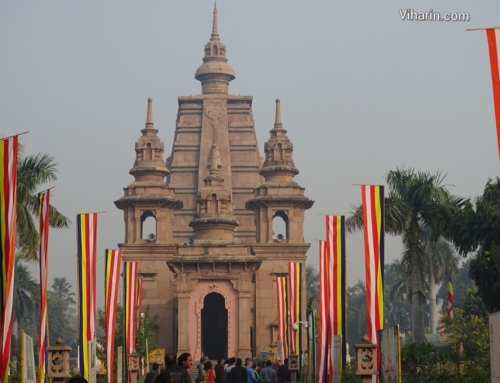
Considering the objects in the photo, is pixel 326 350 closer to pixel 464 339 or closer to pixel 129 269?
pixel 129 269

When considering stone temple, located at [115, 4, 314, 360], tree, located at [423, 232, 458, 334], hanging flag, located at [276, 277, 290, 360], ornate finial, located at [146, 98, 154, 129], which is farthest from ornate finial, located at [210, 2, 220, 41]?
hanging flag, located at [276, 277, 290, 360]

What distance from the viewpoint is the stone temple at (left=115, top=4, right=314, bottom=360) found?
74.6m

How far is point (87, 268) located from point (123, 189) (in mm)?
54195

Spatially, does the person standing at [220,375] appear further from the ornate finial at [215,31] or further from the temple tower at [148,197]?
the ornate finial at [215,31]

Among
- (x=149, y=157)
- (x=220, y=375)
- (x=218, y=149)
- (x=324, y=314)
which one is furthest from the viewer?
(x=218, y=149)

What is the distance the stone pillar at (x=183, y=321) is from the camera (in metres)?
73.8

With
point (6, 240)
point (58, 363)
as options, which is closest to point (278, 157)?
point (58, 363)

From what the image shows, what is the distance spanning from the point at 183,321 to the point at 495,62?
184 ft

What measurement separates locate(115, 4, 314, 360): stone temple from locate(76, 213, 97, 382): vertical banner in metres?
41.7

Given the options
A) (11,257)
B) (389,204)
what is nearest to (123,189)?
(389,204)

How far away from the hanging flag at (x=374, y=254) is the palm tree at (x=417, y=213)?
18.9 m

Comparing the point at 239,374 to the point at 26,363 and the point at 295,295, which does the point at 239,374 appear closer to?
the point at 295,295

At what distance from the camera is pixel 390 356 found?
20.2 m

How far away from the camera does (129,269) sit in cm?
4475
